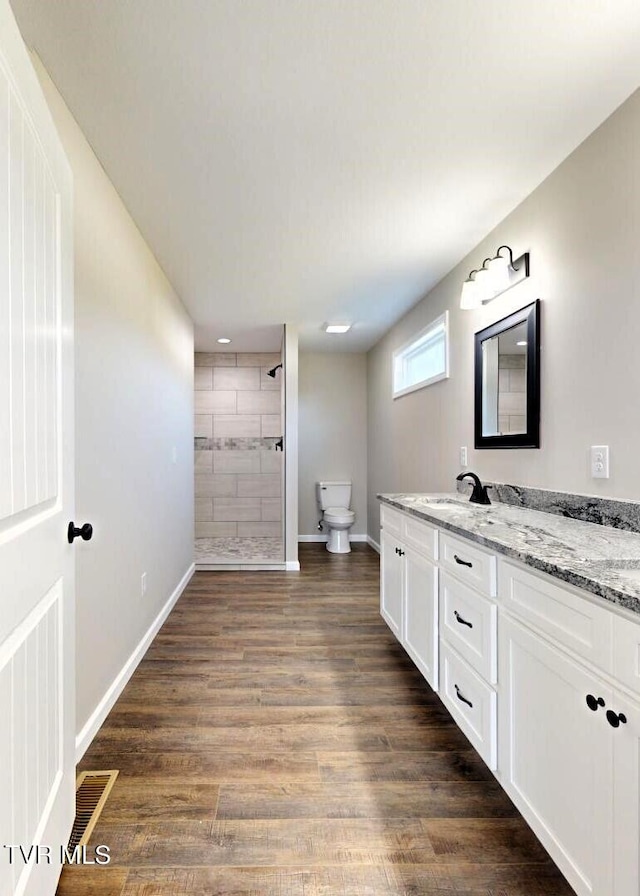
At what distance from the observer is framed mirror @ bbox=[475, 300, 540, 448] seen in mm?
2287

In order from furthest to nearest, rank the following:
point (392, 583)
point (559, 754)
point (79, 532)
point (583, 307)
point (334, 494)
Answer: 1. point (334, 494)
2. point (392, 583)
3. point (583, 307)
4. point (79, 532)
5. point (559, 754)

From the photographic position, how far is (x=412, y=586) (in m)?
2.39

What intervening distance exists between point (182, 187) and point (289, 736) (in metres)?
2.40

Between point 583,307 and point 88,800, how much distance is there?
2.49 m

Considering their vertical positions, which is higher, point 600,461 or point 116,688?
point 600,461

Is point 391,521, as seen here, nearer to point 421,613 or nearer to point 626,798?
point 421,613

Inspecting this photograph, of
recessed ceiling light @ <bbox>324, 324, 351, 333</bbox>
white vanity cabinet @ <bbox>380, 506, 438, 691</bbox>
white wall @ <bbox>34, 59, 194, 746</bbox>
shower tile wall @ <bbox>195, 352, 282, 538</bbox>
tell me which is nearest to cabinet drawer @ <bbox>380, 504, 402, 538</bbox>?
white vanity cabinet @ <bbox>380, 506, 438, 691</bbox>

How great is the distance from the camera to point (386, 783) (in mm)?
1692

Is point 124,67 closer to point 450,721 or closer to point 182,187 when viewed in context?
point 182,187

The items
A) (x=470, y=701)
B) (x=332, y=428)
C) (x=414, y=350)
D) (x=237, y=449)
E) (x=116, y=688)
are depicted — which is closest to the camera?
(x=470, y=701)

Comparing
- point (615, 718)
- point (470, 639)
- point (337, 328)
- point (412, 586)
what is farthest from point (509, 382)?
point (337, 328)

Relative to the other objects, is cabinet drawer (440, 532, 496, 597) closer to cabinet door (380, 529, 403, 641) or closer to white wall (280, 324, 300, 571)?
cabinet door (380, 529, 403, 641)

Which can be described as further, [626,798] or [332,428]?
[332,428]

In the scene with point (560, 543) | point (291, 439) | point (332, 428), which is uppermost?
point (332, 428)
